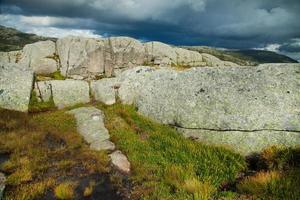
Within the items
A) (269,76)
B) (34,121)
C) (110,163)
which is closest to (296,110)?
(269,76)

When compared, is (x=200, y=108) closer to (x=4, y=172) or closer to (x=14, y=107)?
(x=4, y=172)

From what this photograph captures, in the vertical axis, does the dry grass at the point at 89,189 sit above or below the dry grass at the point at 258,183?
below

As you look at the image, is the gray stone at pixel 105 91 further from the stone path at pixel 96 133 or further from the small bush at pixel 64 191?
the small bush at pixel 64 191

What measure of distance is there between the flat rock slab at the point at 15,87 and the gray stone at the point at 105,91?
228 inches

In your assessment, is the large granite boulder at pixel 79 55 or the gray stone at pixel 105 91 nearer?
the gray stone at pixel 105 91

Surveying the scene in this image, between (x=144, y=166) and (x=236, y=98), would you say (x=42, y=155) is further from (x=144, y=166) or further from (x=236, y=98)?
(x=236, y=98)

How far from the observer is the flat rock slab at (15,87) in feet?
78.6

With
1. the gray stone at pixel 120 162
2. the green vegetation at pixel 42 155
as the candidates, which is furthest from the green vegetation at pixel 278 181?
the green vegetation at pixel 42 155

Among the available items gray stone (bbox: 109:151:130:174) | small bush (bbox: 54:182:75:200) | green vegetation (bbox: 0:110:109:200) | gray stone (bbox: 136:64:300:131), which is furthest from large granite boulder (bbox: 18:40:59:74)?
small bush (bbox: 54:182:75:200)

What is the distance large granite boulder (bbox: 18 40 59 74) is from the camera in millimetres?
48841

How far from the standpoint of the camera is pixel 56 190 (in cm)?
1215

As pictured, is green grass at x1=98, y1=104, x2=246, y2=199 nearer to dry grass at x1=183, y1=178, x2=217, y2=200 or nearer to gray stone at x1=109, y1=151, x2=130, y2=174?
dry grass at x1=183, y1=178, x2=217, y2=200

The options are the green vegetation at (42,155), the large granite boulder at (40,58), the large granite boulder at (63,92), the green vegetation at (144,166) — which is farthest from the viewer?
the large granite boulder at (40,58)

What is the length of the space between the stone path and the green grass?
438 mm
